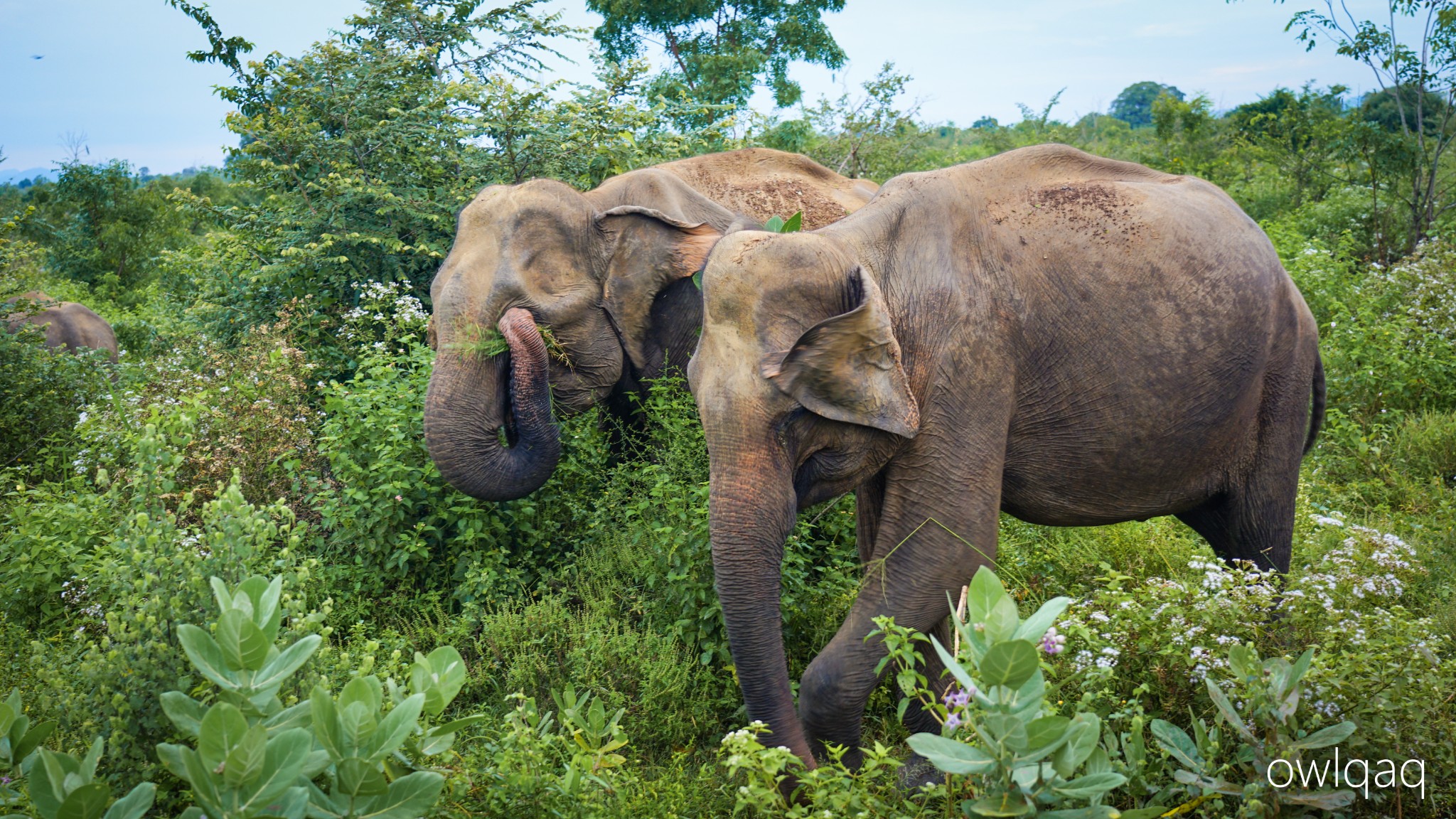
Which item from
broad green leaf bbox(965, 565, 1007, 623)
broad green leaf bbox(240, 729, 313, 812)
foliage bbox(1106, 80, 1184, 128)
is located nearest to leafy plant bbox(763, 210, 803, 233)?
broad green leaf bbox(965, 565, 1007, 623)

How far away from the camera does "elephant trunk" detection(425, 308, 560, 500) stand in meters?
5.18

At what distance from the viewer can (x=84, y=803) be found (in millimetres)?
1981

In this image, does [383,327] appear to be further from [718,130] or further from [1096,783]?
[1096,783]

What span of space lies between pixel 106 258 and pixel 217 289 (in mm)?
10984

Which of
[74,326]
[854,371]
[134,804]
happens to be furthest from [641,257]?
[74,326]

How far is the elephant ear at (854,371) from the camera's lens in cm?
329

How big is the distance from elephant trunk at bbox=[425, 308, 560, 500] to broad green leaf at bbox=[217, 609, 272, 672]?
299 centimetres

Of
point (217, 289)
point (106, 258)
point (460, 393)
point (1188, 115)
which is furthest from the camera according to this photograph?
point (1188, 115)

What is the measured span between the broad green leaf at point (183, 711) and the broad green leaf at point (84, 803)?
7.4 inches

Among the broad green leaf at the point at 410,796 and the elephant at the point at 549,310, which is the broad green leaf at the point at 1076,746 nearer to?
the broad green leaf at the point at 410,796

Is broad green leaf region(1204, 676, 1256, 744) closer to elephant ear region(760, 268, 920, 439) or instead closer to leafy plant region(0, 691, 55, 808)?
elephant ear region(760, 268, 920, 439)

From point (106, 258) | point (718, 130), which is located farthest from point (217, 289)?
point (106, 258)

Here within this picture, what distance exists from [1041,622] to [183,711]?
1897 mm

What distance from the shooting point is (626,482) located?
5.68 m
